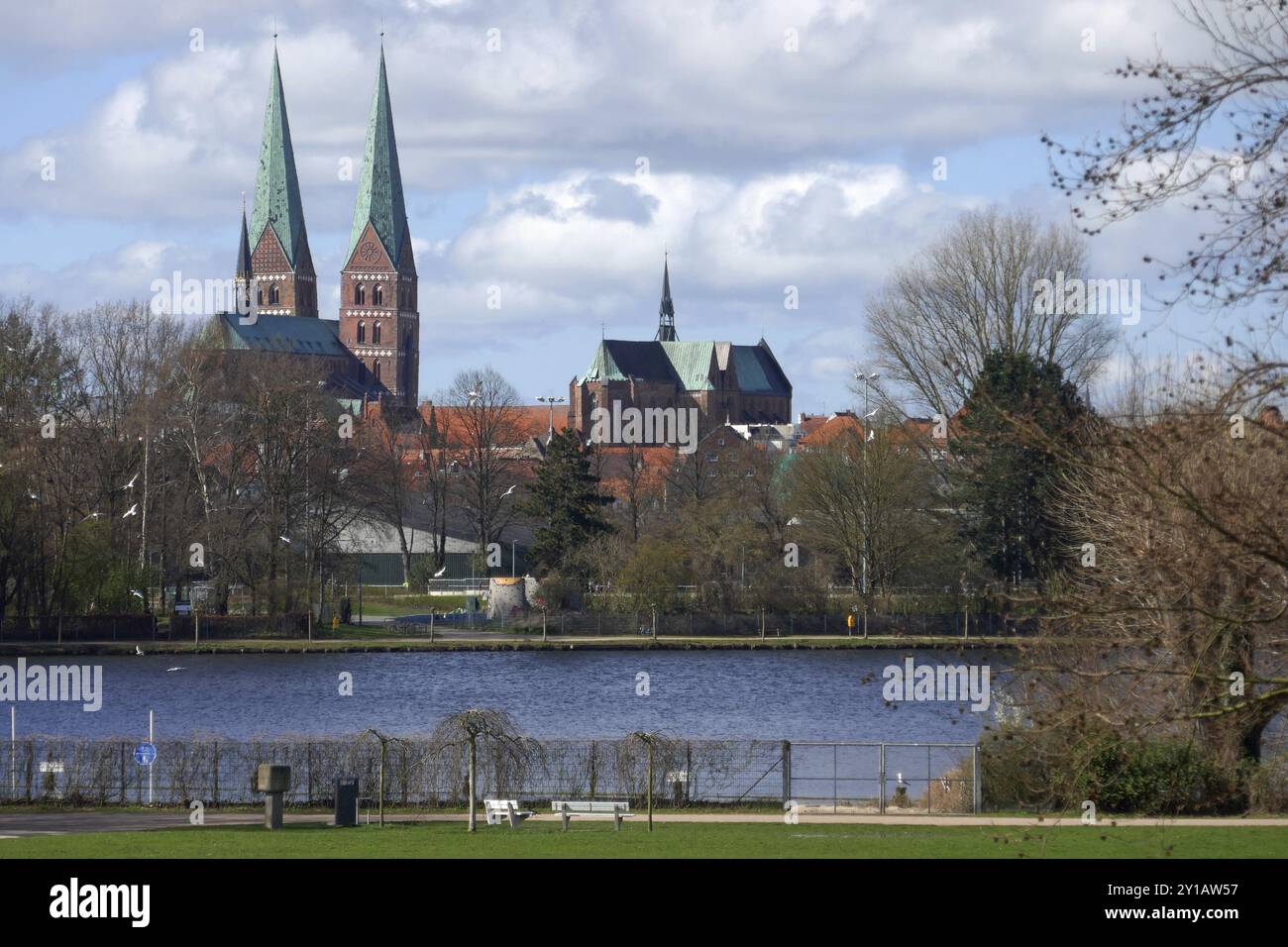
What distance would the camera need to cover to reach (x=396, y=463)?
3738 inches

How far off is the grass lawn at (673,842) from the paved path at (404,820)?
2.75 ft

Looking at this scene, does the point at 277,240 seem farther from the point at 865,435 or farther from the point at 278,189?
the point at 865,435

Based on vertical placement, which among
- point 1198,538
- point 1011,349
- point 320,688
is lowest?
point 320,688

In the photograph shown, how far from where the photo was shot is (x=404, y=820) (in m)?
27.9

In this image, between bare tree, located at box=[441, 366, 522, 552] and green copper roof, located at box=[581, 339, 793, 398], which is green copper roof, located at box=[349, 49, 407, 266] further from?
bare tree, located at box=[441, 366, 522, 552]

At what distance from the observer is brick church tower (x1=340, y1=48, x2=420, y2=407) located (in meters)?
184

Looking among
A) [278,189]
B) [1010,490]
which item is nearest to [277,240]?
[278,189]

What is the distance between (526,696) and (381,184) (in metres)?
132

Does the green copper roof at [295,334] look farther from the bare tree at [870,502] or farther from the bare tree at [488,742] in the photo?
the bare tree at [488,742]

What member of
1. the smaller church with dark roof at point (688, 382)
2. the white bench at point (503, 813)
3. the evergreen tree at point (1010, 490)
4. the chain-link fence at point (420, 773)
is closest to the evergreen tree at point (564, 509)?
the evergreen tree at point (1010, 490)
